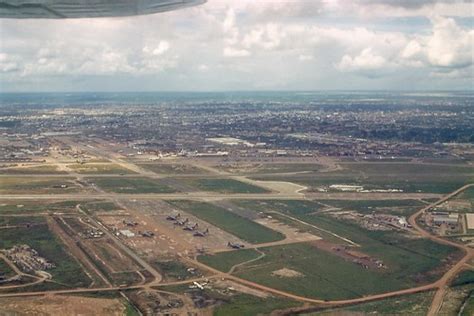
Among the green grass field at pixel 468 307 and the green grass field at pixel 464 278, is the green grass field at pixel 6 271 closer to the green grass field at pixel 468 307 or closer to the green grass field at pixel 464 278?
the green grass field at pixel 468 307

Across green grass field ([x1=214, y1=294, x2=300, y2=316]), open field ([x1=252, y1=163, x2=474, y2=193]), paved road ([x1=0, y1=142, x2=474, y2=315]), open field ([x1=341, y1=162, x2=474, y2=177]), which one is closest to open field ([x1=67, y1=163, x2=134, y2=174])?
paved road ([x1=0, y1=142, x2=474, y2=315])

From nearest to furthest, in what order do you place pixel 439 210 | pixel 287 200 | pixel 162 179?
pixel 439 210 < pixel 287 200 < pixel 162 179

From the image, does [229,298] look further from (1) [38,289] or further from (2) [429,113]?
(2) [429,113]

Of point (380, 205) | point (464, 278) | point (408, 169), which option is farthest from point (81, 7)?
point (408, 169)

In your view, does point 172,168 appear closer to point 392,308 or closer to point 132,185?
point 132,185

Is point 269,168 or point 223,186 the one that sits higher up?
point 269,168

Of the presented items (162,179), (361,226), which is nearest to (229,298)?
(361,226)
